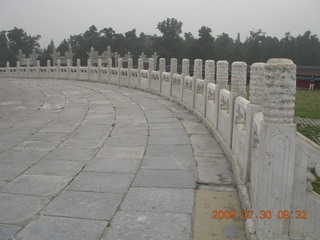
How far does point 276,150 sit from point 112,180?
231 cm

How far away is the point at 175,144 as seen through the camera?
19.7 feet

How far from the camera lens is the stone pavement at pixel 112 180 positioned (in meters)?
3.16

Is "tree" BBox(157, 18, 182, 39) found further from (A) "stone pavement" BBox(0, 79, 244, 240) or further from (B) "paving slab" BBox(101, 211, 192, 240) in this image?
(B) "paving slab" BBox(101, 211, 192, 240)

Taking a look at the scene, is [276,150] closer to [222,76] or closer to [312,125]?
[222,76]

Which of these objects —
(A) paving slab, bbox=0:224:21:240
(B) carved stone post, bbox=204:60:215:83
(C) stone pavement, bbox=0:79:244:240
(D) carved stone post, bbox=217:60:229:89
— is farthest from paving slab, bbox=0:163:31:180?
(B) carved stone post, bbox=204:60:215:83

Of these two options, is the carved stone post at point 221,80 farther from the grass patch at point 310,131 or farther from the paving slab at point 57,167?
the grass patch at point 310,131

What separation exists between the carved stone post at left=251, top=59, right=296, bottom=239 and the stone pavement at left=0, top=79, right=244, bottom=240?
1.42ft

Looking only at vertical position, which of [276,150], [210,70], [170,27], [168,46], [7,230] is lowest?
[7,230]

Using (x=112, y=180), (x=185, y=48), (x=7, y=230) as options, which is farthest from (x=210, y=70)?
(x=185, y=48)

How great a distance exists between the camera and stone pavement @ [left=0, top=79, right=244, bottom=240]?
3.16 meters

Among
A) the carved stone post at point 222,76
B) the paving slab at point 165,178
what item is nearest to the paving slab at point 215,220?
the paving slab at point 165,178

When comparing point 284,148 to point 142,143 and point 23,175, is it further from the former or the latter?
point 142,143

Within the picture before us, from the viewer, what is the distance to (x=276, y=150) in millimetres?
2635

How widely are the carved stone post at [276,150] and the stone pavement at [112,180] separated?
0.43 m
